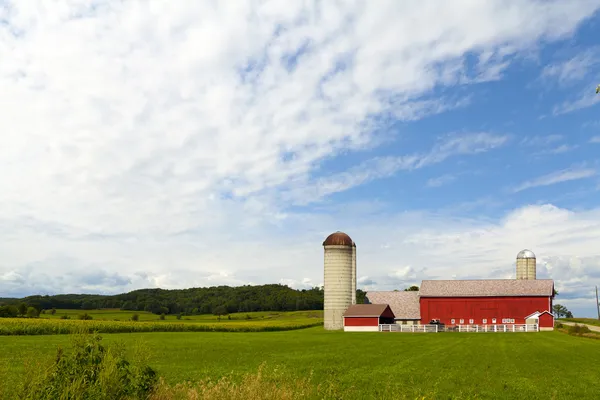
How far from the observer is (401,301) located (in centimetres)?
9362

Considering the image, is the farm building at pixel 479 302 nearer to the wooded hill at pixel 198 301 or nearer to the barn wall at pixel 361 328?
the barn wall at pixel 361 328

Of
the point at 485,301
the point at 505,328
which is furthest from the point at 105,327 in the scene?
the point at 485,301

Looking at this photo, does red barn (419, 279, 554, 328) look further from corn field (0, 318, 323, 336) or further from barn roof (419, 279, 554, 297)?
corn field (0, 318, 323, 336)

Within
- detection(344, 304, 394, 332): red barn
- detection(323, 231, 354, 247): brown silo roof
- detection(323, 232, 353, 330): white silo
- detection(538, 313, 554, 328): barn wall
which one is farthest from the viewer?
detection(323, 231, 354, 247): brown silo roof

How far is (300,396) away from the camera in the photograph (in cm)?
1320

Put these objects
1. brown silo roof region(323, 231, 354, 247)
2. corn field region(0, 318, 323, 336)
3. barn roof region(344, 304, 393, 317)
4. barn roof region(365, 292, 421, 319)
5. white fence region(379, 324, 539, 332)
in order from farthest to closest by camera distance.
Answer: barn roof region(365, 292, 421, 319)
brown silo roof region(323, 231, 354, 247)
barn roof region(344, 304, 393, 317)
white fence region(379, 324, 539, 332)
corn field region(0, 318, 323, 336)

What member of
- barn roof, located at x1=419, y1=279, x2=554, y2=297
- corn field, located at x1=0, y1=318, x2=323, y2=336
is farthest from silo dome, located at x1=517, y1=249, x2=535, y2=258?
corn field, located at x1=0, y1=318, x2=323, y2=336

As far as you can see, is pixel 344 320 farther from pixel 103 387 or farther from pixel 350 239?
pixel 103 387

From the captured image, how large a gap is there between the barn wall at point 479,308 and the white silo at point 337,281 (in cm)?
1280

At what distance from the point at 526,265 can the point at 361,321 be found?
3614 centimetres

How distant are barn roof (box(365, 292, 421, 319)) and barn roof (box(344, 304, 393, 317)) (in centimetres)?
771

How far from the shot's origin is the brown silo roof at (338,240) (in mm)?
88144

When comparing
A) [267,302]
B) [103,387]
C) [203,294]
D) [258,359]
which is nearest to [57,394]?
[103,387]

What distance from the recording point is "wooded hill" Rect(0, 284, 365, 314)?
13988 cm
